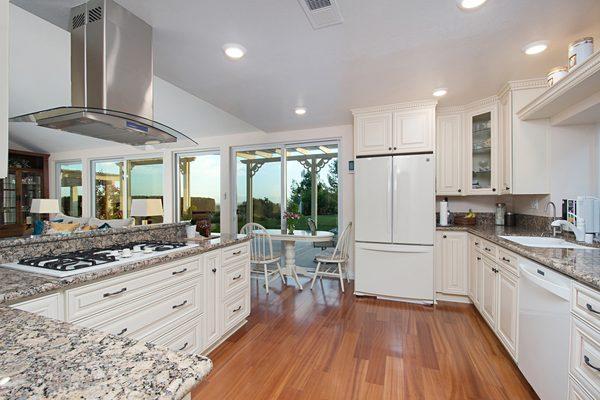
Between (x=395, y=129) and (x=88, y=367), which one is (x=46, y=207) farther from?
(x=395, y=129)

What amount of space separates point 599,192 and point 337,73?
246 centimetres

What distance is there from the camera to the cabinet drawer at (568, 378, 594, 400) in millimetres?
1171

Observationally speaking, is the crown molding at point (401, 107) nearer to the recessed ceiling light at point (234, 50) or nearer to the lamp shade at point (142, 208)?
the recessed ceiling light at point (234, 50)

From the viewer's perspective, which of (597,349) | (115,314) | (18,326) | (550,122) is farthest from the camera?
(550,122)

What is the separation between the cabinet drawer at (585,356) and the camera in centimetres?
112

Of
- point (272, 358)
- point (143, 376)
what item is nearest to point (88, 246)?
point (272, 358)

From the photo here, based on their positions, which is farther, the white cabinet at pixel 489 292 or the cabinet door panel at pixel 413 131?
the cabinet door panel at pixel 413 131

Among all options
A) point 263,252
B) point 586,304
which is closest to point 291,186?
point 263,252

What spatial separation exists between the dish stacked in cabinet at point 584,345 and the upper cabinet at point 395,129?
2.08 meters

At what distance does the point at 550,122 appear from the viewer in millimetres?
2496

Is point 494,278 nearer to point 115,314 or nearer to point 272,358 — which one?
point 272,358

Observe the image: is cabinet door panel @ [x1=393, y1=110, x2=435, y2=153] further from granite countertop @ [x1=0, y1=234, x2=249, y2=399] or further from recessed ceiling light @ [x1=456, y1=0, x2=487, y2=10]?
granite countertop @ [x1=0, y1=234, x2=249, y2=399]

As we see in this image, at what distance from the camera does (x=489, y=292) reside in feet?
7.76

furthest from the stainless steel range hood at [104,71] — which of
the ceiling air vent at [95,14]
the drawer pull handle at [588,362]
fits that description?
the drawer pull handle at [588,362]
